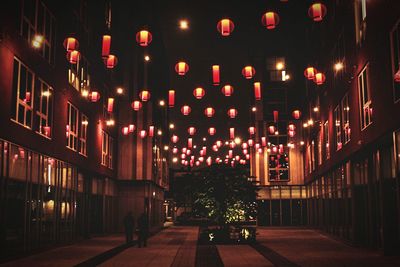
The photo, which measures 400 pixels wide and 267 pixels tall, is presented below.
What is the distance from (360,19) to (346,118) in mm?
5895

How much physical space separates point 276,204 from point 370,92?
3518 centimetres

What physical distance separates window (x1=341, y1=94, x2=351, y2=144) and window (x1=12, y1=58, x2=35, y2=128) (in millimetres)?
14353

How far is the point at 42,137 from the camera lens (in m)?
20.6

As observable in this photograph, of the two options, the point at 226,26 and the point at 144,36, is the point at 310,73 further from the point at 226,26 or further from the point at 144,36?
the point at 144,36

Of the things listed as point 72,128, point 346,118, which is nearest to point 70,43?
point 72,128

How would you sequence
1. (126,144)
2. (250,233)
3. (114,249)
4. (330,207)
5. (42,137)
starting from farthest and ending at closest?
(126,144) < (330,207) < (250,233) < (114,249) < (42,137)

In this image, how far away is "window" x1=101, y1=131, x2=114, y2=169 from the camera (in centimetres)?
3459

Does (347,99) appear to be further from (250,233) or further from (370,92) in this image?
(250,233)

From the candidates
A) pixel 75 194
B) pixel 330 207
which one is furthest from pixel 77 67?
pixel 330 207

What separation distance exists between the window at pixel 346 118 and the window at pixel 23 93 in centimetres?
1435

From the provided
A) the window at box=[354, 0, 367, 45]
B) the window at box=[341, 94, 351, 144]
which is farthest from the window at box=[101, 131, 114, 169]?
the window at box=[354, 0, 367, 45]

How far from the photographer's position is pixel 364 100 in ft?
66.8

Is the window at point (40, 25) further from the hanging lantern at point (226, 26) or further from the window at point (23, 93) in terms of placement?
the hanging lantern at point (226, 26)

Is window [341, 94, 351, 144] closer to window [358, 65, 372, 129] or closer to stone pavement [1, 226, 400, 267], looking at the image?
window [358, 65, 372, 129]
